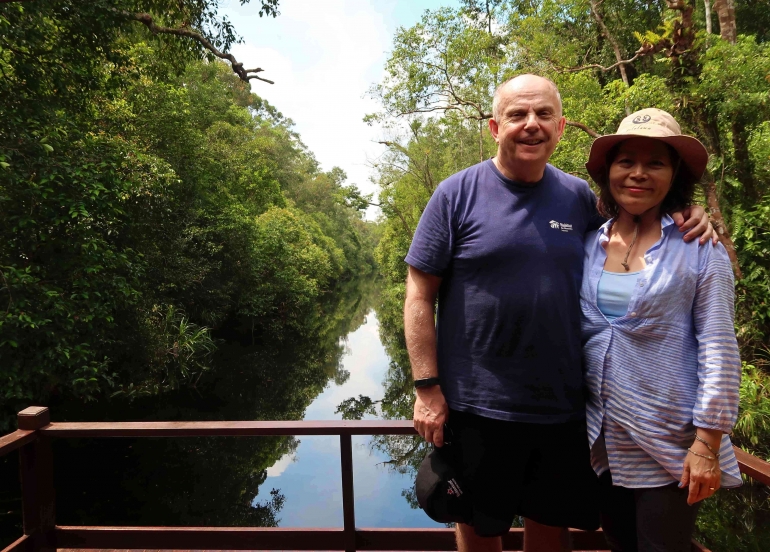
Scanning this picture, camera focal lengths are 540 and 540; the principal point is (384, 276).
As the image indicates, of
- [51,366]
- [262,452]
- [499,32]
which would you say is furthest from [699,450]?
[499,32]

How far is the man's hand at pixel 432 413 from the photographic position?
1.42 metres

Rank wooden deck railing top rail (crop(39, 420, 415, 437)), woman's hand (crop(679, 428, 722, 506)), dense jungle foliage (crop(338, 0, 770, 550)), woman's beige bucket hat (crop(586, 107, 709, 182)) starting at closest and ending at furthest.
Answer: woman's hand (crop(679, 428, 722, 506)) < woman's beige bucket hat (crop(586, 107, 709, 182)) < wooden deck railing top rail (crop(39, 420, 415, 437)) < dense jungle foliage (crop(338, 0, 770, 550))

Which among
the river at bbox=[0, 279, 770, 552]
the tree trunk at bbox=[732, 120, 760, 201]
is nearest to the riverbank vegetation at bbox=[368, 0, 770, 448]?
the tree trunk at bbox=[732, 120, 760, 201]

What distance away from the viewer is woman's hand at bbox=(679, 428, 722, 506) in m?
1.18

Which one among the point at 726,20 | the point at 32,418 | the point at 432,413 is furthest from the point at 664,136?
the point at 726,20

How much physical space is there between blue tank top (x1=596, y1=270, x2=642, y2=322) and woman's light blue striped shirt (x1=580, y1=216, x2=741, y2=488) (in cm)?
2

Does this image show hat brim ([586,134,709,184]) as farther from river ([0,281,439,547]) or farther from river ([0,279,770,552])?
river ([0,281,439,547])

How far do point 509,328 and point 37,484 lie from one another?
1804 mm

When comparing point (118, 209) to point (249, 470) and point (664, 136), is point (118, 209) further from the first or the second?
point (664, 136)

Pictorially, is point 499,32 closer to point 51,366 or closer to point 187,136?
point 187,136

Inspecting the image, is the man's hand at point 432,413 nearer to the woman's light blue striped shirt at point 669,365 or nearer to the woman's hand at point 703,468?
the woman's light blue striped shirt at point 669,365

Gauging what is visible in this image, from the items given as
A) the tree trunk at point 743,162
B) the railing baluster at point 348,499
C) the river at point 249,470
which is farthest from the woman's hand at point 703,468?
the tree trunk at point 743,162

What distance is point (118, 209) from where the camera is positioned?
6129 mm

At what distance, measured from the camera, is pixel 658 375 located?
1263 mm
